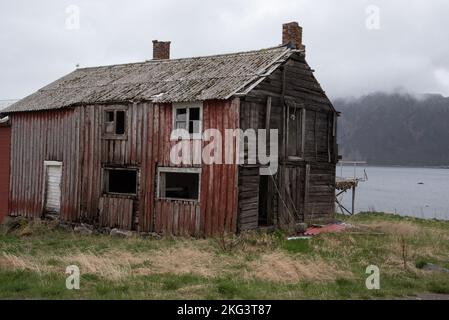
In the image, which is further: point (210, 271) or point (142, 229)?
point (142, 229)

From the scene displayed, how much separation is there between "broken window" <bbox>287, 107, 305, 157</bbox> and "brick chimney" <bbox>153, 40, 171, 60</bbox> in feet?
32.2

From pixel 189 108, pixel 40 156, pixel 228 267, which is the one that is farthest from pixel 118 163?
pixel 228 267

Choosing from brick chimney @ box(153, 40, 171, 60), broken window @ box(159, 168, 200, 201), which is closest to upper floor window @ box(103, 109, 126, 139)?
broken window @ box(159, 168, 200, 201)

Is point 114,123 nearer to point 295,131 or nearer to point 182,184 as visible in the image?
point 182,184

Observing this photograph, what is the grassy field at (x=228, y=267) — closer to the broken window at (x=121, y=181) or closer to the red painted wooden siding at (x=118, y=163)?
the red painted wooden siding at (x=118, y=163)

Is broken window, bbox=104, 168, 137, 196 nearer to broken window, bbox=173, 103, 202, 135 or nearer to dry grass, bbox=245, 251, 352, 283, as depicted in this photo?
broken window, bbox=173, 103, 202, 135

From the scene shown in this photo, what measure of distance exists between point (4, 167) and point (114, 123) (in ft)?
27.9

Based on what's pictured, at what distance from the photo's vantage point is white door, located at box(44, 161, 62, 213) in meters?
24.2

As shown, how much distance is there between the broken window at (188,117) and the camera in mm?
20031
